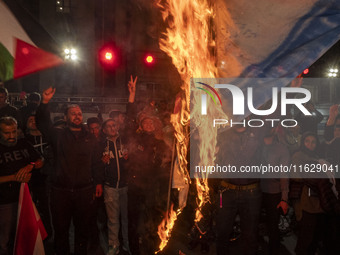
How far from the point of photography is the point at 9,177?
12.6 ft

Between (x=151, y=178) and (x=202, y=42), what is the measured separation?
226cm

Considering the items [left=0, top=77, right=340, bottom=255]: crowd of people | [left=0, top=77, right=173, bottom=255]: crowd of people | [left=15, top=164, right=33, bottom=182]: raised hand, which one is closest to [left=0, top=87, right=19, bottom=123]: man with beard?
[left=0, top=77, right=173, bottom=255]: crowd of people

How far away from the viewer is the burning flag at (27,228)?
3715mm

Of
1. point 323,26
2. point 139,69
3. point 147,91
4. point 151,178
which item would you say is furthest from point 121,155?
point 139,69

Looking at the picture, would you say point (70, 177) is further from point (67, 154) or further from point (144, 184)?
point (144, 184)

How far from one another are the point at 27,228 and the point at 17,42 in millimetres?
2926

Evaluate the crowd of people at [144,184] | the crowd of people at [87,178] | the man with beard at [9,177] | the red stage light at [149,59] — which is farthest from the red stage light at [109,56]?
the man with beard at [9,177]

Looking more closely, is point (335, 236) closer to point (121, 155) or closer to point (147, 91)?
point (121, 155)

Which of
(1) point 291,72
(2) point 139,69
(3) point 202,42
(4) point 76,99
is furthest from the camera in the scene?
(2) point 139,69

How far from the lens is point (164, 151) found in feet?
14.9

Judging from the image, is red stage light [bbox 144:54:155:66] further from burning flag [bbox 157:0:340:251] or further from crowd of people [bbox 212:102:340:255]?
burning flag [bbox 157:0:340:251]

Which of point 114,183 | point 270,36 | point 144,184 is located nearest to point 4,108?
point 114,183

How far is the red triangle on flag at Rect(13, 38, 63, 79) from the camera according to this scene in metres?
4.54

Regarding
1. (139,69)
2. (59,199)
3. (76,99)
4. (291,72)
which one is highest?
(139,69)
